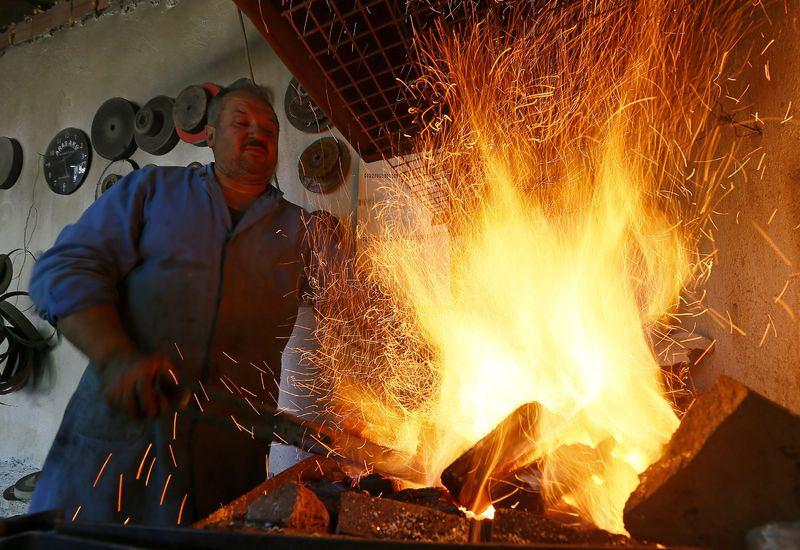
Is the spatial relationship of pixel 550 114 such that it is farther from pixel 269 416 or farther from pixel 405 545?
pixel 405 545

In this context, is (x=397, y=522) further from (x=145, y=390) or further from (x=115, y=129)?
(x=115, y=129)

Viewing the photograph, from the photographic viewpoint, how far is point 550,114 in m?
2.10

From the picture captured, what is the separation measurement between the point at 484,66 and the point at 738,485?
69.2 inches

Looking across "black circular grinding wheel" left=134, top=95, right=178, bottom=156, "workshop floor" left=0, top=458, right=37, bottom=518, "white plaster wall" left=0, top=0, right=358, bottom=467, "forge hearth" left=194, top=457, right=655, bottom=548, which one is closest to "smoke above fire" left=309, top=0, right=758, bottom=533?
"forge hearth" left=194, top=457, right=655, bottom=548

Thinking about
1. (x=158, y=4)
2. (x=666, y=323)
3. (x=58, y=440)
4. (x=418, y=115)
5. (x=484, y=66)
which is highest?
(x=158, y=4)

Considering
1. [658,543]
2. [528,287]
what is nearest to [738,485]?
[658,543]

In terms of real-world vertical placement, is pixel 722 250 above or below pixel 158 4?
below

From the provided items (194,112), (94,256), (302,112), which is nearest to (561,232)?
(94,256)

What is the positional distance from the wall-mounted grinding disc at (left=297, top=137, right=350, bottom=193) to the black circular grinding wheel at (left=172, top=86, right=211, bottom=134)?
106cm

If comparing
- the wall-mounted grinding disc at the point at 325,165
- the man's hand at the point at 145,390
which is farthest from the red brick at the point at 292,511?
the wall-mounted grinding disc at the point at 325,165

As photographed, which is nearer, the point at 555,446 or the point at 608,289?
the point at 555,446

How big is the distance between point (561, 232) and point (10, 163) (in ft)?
18.9

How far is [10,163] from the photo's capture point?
16.5ft

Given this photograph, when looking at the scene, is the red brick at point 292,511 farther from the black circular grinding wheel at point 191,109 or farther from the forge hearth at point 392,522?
the black circular grinding wheel at point 191,109
